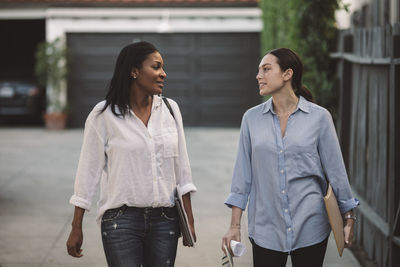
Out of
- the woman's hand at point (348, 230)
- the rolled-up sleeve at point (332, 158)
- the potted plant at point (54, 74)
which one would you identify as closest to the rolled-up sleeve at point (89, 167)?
Answer: the rolled-up sleeve at point (332, 158)

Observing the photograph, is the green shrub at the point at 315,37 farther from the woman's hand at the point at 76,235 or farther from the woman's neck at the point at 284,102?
the woman's hand at the point at 76,235

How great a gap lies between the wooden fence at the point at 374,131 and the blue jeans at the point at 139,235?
7.00ft

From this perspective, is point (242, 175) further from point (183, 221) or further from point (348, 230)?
point (348, 230)

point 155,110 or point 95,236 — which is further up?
point 155,110

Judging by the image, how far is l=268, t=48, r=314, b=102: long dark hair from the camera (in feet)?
11.1

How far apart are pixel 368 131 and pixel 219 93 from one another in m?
11.8

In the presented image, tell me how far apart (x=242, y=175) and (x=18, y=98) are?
1509 centimetres

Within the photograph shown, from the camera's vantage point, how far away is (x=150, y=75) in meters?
3.42

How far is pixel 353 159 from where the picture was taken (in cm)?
704

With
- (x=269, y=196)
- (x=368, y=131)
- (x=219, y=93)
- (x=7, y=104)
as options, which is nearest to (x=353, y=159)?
(x=368, y=131)

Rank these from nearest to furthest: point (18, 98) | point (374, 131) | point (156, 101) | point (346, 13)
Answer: point (156, 101) < point (374, 131) < point (346, 13) < point (18, 98)

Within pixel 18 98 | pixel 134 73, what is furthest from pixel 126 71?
pixel 18 98

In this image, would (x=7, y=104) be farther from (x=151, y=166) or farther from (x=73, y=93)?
(x=151, y=166)

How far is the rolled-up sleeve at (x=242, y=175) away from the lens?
3436 mm
